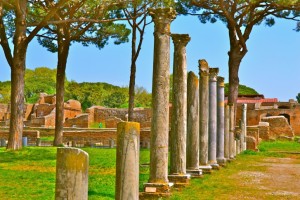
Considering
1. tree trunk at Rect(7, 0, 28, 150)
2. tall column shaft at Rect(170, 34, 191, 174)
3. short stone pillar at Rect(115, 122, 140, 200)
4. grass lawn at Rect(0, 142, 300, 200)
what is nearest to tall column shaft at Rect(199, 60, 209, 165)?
grass lawn at Rect(0, 142, 300, 200)

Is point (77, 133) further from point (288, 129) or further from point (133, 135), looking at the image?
point (133, 135)

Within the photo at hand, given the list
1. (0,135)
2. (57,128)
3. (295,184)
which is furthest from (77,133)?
(295,184)

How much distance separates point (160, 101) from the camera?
8.41 m

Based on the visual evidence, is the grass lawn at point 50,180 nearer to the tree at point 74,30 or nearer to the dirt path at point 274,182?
the dirt path at point 274,182

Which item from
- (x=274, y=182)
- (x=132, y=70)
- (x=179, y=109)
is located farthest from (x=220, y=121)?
(x=132, y=70)

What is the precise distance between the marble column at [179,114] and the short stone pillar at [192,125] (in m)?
1.44

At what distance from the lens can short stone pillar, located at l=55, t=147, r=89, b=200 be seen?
12.5ft

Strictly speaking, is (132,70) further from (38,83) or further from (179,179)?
(38,83)

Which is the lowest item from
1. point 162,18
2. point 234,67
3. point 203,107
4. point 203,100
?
point 203,107

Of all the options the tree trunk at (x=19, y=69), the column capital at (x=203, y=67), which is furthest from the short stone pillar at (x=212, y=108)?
the tree trunk at (x=19, y=69)

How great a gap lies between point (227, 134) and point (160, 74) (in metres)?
9.11

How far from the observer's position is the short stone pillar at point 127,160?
19.0ft

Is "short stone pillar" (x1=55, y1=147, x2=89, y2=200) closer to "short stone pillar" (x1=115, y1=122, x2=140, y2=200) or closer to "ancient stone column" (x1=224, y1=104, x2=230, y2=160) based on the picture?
"short stone pillar" (x1=115, y1=122, x2=140, y2=200)

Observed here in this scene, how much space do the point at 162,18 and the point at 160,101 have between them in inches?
53.4
